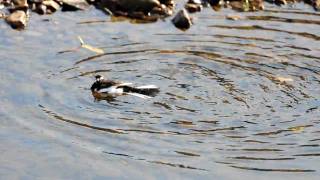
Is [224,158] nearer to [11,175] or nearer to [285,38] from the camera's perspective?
[11,175]

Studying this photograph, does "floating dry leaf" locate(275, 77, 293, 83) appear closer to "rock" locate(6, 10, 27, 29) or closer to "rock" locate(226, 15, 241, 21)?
"rock" locate(226, 15, 241, 21)

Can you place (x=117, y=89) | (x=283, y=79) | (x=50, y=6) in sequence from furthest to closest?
1. (x=50, y=6)
2. (x=283, y=79)
3. (x=117, y=89)

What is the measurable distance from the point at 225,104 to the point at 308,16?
384 centimetres

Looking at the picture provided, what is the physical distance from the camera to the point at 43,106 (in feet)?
Answer: 27.3

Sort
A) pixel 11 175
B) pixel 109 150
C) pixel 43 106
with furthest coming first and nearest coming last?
1. pixel 43 106
2. pixel 109 150
3. pixel 11 175

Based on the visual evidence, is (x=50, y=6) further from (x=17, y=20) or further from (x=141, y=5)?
(x=141, y=5)

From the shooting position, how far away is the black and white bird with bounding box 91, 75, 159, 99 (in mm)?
8578

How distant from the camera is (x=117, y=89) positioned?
8.66m

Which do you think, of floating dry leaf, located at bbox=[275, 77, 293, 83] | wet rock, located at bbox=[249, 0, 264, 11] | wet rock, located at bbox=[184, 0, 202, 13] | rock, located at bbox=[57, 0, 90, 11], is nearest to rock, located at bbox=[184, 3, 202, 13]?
wet rock, located at bbox=[184, 0, 202, 13]

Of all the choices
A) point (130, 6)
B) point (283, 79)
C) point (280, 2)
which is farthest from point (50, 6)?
point (283, 79)

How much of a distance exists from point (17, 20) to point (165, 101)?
3.21m

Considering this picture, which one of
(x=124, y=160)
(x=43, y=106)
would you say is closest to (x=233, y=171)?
(x=124, y=160)

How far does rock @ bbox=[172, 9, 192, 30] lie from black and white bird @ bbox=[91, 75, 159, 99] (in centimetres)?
252

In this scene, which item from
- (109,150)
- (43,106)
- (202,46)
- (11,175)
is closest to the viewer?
(11,175)
